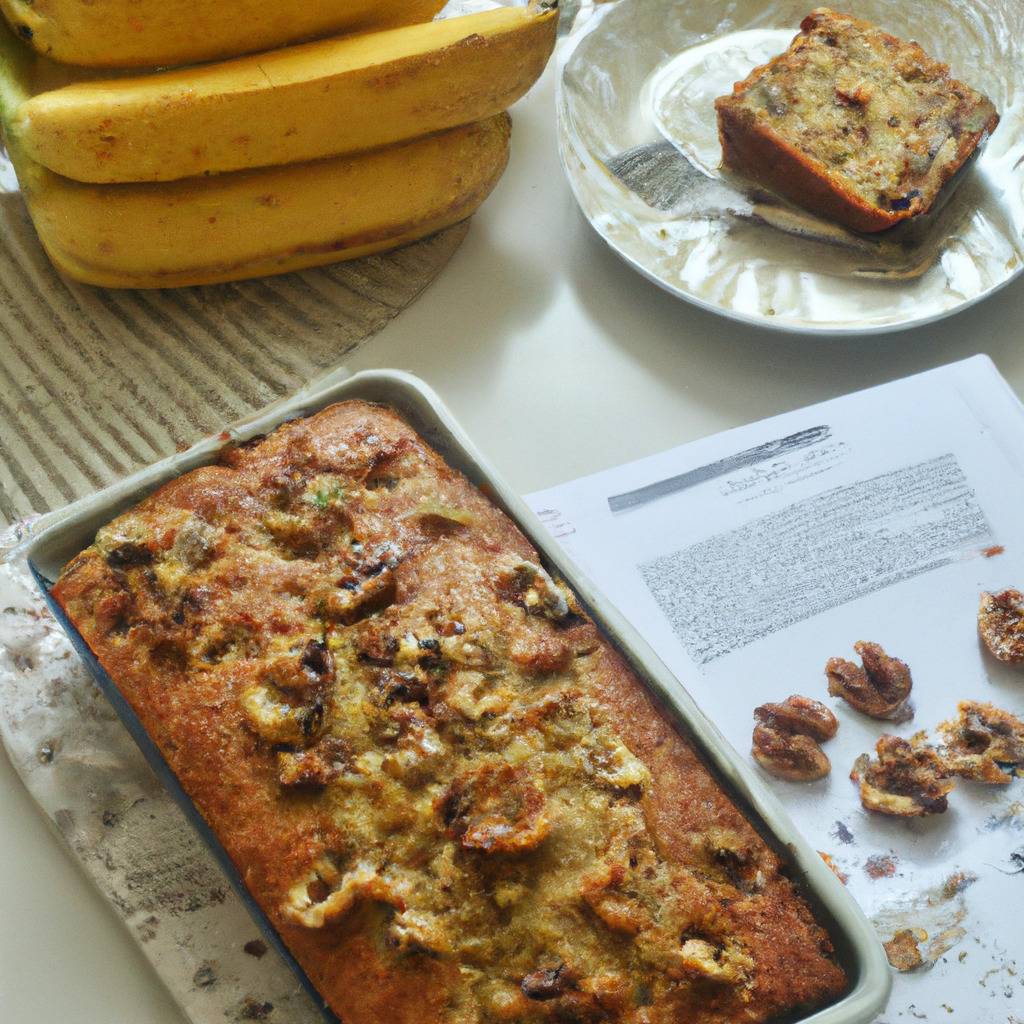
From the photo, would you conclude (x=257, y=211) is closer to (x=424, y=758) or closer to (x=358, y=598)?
(x=358, y=598)

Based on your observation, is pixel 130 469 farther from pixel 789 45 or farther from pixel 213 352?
pixel 789 45

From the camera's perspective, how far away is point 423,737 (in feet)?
2.27

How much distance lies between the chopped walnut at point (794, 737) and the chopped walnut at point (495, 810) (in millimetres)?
291

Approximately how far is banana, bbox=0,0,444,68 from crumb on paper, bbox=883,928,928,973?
1.00 metres

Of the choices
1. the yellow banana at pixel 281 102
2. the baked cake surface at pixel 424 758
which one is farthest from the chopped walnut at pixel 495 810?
the yellow banana at pixel 281 102

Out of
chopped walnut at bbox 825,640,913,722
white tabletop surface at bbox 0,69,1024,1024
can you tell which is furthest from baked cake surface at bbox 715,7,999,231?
chopped walnut at bbox 825,640,913,722

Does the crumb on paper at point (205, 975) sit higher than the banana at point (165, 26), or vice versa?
the banana at point (165, 26)

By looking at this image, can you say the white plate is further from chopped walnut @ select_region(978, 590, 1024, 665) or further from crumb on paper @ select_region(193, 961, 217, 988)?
crumb on paper @ select_region(193, 961, 217, 988)

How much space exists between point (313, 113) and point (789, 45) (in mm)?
673

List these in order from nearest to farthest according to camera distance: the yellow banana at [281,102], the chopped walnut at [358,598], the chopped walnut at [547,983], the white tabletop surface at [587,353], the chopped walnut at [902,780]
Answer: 1. the chopped walnut at [547,983]
2. the chopped walnut at [358,598]
3. the chopped walnut at [902,780]
4. the yellow banana at [281,102]
5. the white tabletop surface at [587,353]

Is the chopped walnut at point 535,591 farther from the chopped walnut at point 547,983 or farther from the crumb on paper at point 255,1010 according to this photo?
the crumb on paper at point 255,1010

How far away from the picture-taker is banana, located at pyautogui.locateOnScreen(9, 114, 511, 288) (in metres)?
1.09

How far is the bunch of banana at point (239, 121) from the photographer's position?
103cm

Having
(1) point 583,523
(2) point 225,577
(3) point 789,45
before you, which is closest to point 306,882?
(2) point 225,577
